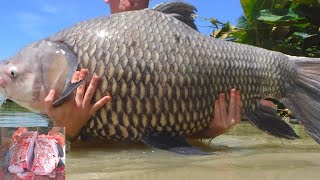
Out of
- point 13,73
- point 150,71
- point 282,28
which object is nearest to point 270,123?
point 150,71

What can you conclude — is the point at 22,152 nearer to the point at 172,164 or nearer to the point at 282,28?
the point at 172,164

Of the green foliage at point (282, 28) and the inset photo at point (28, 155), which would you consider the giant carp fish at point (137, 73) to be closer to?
the inset photo at point (28, 155)

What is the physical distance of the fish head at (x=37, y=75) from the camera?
8.79 ft

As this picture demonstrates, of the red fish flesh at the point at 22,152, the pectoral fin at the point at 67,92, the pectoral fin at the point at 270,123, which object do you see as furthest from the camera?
the pectoral fin at the point at 270,123

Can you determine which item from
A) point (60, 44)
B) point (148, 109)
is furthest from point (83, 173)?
point (60, 44)

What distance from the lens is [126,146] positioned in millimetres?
2988

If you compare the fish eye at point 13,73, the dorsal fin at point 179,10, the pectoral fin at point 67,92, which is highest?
the dorsal fin at point 179,10

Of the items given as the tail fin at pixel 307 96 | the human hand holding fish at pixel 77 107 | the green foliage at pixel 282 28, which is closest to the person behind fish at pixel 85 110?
the human hand holding fish at pixel 77 107

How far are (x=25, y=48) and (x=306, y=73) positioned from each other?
1.76 metres

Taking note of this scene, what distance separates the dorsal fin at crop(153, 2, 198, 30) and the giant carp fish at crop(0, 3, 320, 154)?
8 centimetres

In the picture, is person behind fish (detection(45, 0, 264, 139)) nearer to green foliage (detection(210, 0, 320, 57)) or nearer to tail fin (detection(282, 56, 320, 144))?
tail fin (detection(282, 56, 320, 144))

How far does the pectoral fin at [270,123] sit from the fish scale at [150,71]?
0.33m

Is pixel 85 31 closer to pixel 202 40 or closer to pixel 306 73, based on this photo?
pixel 202 40

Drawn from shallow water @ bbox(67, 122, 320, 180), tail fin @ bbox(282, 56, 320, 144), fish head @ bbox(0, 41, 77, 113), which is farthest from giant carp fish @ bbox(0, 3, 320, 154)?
tail fin @ bbox(282, 56, 320, 144)
